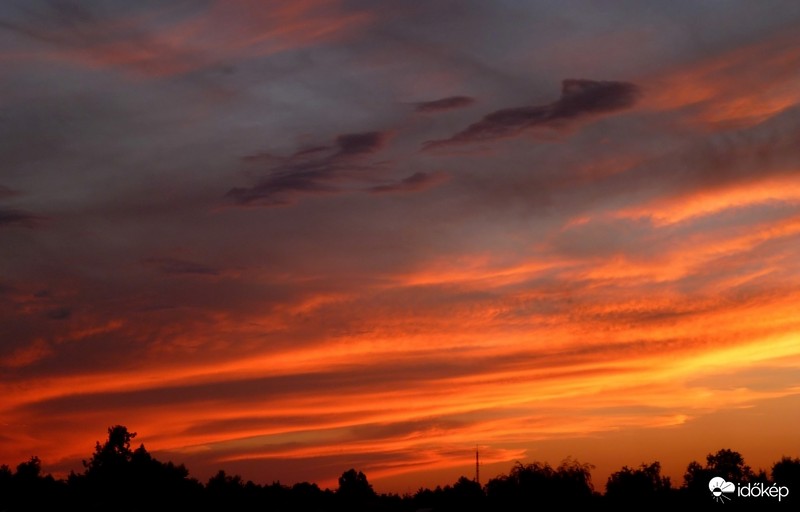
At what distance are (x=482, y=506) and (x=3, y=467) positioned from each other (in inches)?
3433

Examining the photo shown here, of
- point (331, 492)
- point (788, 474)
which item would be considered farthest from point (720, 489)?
point (331, 492)

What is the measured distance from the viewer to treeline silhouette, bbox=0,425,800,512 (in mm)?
126688

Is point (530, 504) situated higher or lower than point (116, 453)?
lower

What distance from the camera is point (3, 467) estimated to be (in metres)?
169

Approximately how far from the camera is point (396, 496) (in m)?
166

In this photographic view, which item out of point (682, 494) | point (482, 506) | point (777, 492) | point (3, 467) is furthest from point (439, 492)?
point (3, 467)

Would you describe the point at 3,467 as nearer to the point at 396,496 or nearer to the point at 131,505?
the point at 131,505

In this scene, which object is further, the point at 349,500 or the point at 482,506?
the point at 349,500

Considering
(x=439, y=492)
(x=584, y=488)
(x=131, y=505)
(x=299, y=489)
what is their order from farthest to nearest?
(x=299, y=489), (x=439, y=492), (x=584, y=488), (x=131, y=505)

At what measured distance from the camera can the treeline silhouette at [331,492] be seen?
416 ft

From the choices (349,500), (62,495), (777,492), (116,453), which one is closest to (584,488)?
(777,492)

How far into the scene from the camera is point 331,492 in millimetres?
180500

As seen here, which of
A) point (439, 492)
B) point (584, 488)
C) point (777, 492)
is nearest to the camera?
point (777, 492)

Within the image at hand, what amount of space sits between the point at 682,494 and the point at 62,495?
84613 millimetres
